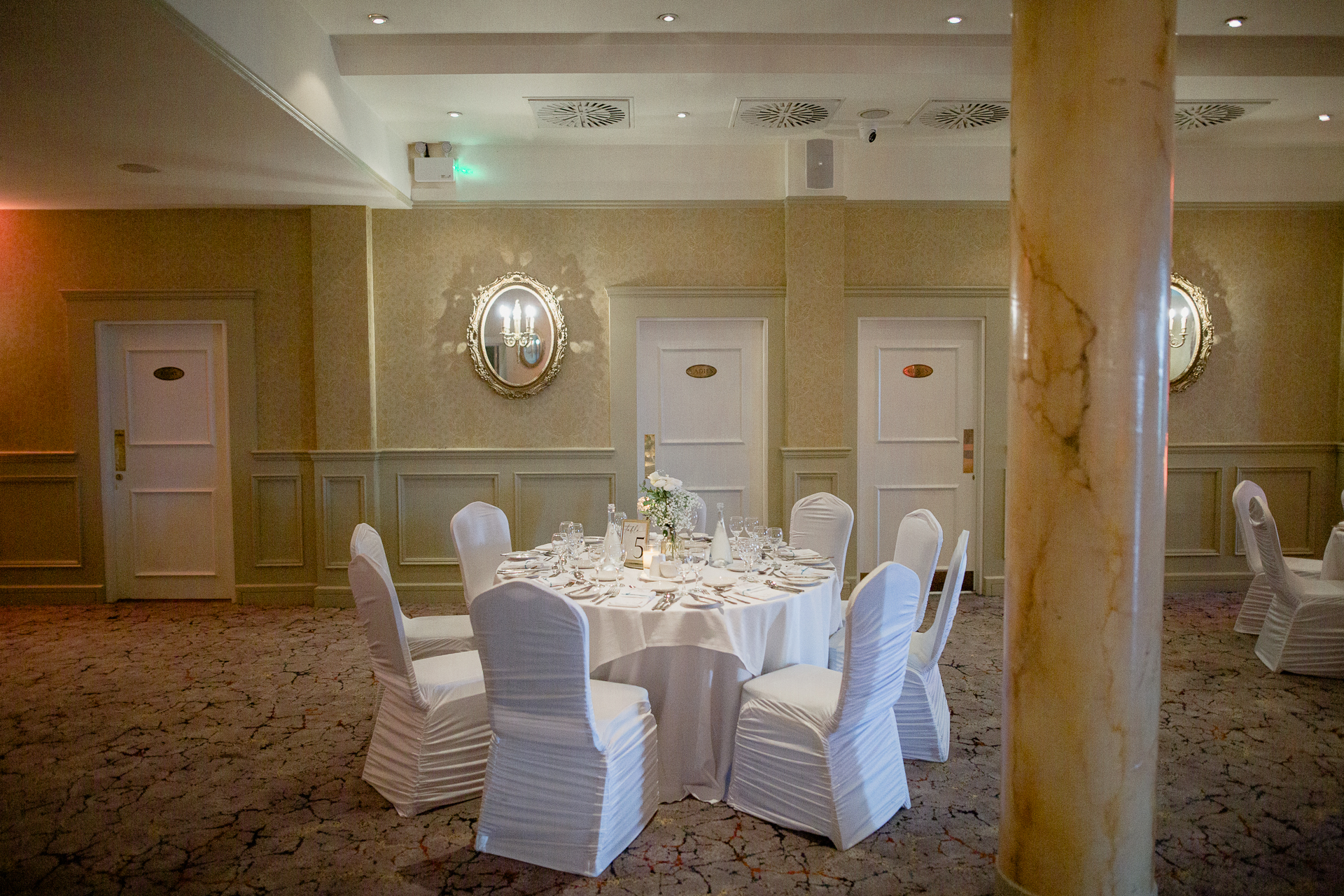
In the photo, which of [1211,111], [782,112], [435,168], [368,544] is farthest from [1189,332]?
[368,544]

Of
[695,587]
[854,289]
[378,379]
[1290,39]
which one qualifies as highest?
[1290,39]

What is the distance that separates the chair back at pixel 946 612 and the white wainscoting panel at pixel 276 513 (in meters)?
4.57

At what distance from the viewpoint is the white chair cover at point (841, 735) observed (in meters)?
2.65

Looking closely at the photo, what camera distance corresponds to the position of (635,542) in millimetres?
3566

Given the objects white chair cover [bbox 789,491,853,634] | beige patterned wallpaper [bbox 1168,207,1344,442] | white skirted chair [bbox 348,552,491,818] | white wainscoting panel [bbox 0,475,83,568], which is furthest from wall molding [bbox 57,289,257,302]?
beige patterned wallpaper [bbox 1168,207,1344,442]

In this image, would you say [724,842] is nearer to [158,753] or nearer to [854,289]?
[158,753]

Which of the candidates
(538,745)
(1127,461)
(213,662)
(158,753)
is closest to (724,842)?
(538,745)

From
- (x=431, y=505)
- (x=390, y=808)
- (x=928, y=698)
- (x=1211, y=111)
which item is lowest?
Result: (x=390, y=808)

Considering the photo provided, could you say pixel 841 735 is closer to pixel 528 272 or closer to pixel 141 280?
pixel 528 272

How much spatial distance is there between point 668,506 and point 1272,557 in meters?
3.29

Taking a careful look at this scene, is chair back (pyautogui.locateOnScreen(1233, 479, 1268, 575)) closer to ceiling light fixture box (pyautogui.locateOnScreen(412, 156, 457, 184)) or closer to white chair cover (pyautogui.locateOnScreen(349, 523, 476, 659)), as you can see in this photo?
white chair cover (pyautogui.locateOnScreen(349, 523, 476, 659))

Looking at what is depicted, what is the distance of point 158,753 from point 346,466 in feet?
8.86

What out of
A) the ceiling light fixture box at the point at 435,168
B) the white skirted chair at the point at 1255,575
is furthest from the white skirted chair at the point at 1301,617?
the ceiling light fixture box at the point at 435,168

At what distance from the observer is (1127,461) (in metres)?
2.12
